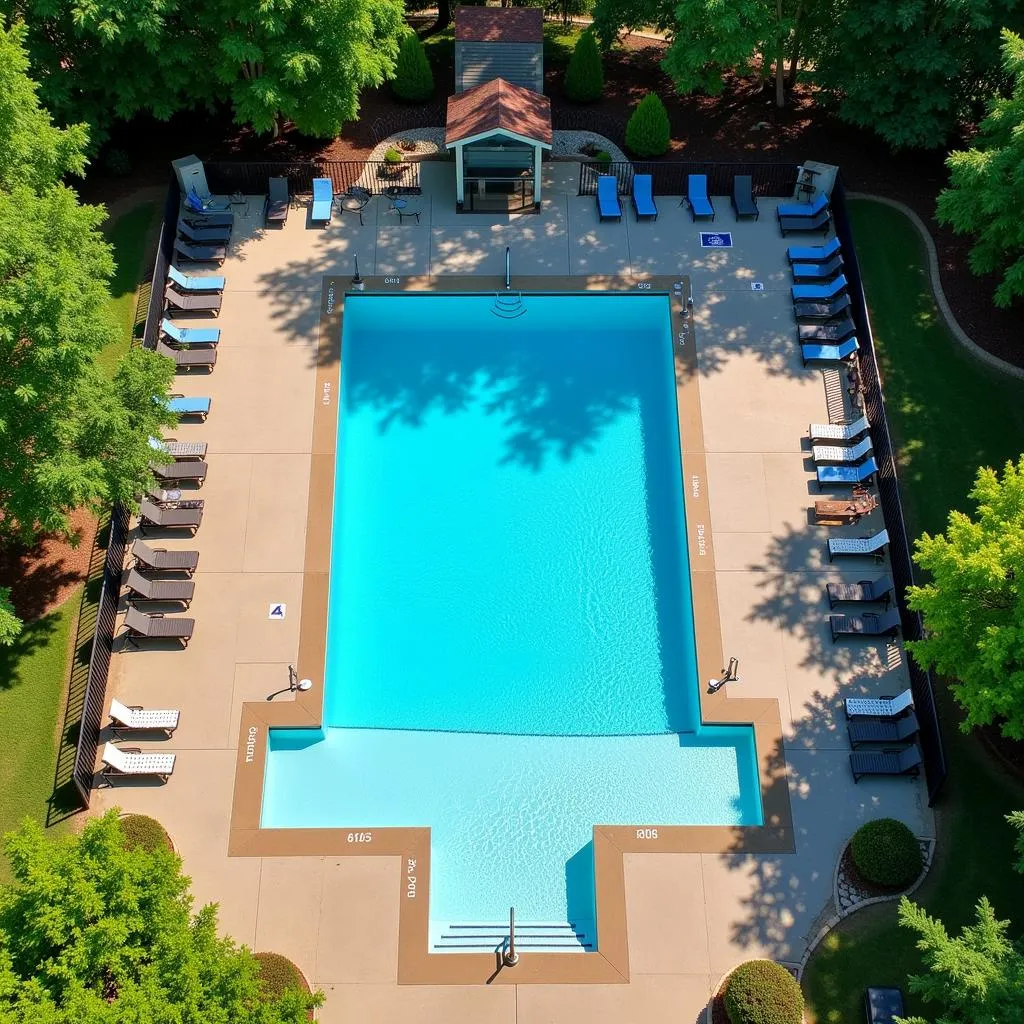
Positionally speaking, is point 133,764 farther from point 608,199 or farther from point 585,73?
point 585,73

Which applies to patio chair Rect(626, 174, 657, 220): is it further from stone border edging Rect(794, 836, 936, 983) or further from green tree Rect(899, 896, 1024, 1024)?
green tree Rect(899, 896, 1024, 1024)

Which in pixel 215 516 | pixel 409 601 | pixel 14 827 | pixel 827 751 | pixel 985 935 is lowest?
pixel 985 935

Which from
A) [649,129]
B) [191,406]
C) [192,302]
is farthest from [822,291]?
[192,302]

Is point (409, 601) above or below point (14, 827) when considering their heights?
above

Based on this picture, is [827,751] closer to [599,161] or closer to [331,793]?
[331,793]

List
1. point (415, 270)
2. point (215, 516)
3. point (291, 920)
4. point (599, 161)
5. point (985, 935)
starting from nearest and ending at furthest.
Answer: point (985, 935) → point (291, 920) → point (215, 516) → point (415, 270) → point (599, 161)

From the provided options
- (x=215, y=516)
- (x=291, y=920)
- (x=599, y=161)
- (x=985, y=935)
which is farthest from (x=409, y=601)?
(x=599, y=161)
